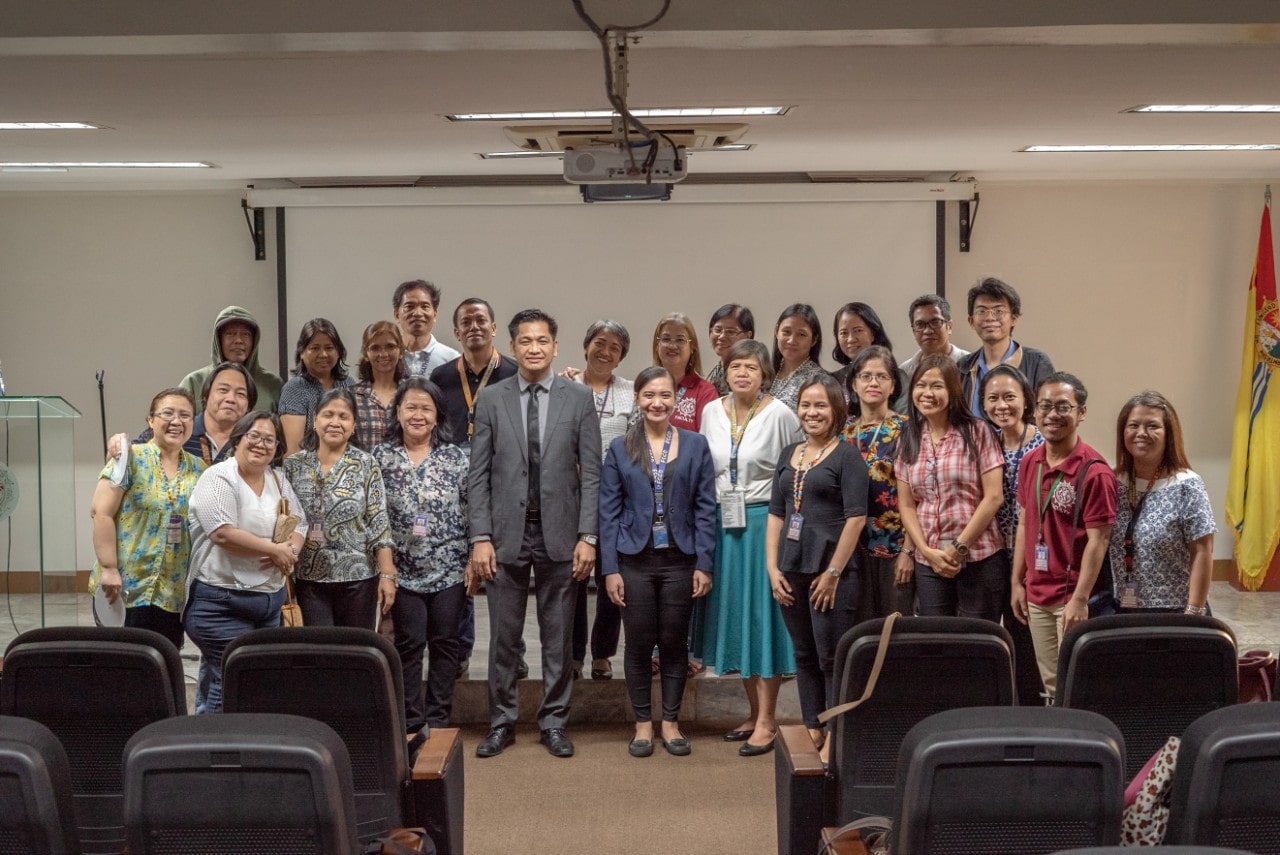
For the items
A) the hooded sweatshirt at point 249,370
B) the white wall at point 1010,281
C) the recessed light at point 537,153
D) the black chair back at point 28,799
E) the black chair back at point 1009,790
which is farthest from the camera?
the white wall at point 1010,281

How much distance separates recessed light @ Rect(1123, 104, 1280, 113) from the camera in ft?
15.8

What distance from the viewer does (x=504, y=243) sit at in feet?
24.8

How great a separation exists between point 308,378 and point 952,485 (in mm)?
2655

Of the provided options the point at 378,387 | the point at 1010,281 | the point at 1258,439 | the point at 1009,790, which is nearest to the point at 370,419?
the point at 378,387

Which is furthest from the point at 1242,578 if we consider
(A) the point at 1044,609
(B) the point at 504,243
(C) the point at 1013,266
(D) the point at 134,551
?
(D) the point at 134,551

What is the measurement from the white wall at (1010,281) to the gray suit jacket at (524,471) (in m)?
2.76

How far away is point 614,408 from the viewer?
5289mm

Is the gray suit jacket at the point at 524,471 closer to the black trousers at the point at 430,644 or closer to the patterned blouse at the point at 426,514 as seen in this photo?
the patterned blouse at the point at 426,514

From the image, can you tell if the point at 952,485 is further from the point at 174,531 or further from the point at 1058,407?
the point at 174,531

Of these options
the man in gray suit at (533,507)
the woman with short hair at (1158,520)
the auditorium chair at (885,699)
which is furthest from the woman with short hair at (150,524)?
the woman with short hair at (1158,520)

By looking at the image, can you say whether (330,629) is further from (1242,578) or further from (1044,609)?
(1242,578)

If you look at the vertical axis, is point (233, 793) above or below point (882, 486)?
below

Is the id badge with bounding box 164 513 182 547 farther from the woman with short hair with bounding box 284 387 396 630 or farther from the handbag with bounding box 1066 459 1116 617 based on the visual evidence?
the handbag with bounding box 1066 459 1116 617

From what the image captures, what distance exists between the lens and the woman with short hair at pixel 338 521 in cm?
454
